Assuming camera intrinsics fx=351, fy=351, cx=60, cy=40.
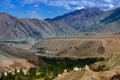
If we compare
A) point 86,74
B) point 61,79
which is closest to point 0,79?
point 61,79

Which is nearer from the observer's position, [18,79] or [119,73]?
[119,73]

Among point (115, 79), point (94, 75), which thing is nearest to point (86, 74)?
point (94, 75)

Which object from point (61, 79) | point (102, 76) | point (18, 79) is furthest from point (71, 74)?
point (18, 79)

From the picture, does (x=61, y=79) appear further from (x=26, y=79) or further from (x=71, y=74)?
(x=26, y=79)

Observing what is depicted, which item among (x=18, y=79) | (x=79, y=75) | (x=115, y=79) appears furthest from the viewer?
(x=18, y=79)

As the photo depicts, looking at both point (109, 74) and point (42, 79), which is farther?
point (42, 79)

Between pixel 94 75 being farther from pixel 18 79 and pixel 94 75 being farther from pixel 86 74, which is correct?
pixel 18 79

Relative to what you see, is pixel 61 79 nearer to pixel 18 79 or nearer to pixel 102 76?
pixel 102 76

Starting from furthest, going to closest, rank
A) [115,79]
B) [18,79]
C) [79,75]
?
1. [18,79]
2. [79,75]
3. [115,79]
